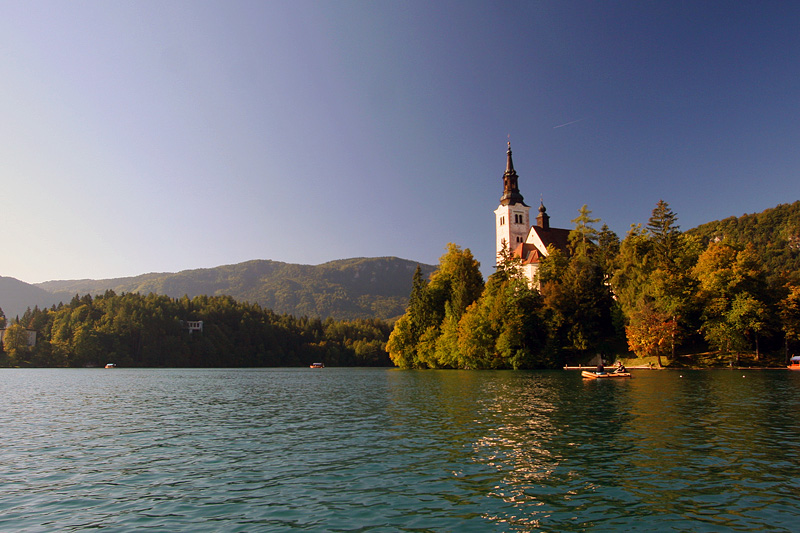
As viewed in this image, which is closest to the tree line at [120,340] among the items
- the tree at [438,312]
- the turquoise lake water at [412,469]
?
the tree at [438,312]

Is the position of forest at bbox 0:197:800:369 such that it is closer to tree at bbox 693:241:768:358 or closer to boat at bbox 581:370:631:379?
tree at bbox 693:241:768:358

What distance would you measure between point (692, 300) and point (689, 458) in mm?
71969

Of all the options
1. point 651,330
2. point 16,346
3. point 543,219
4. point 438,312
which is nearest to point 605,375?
point 651,330

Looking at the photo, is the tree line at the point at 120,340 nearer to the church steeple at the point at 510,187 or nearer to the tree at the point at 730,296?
the church steeple at the point at 510,187

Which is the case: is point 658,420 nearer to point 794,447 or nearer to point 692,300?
point 794,447

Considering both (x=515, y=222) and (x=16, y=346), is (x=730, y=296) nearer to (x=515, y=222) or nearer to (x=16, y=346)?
(x=515, y=222)

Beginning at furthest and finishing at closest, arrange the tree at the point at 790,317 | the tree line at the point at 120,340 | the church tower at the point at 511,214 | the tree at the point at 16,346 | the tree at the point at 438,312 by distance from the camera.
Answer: the tree line at the point at 120,340 → the tree at the point at 16,346 → the church tower at the point at 511,214 → the tree at the point at 438,312 → the tree at the point at 790,317

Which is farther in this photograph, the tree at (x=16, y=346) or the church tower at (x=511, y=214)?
the tree at (x=16, y=346)

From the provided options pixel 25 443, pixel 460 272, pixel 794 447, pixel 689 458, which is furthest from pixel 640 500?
pixel 460 272

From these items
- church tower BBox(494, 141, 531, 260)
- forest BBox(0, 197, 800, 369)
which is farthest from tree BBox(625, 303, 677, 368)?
church tower BBox(494, 141, 531, 260)

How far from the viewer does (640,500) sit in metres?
13.1

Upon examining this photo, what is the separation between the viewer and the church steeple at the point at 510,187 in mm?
138000

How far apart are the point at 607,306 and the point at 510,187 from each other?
180 feet

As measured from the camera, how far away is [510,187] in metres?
140
